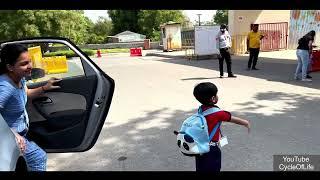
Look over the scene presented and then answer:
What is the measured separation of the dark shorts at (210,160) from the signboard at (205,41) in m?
15.0

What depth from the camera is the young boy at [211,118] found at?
303 centimetres

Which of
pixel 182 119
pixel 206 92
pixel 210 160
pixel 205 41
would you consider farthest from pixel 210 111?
pixel 205 41

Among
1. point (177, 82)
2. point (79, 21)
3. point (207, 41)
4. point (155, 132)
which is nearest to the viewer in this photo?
point (155, 132)

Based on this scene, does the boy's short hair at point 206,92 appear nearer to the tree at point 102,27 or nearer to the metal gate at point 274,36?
the metal gate at point 274,36

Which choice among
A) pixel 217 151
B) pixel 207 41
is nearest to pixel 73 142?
pixel 217 151

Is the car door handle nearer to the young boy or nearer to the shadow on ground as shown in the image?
the shadow on ground

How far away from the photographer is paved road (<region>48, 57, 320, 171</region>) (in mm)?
4312

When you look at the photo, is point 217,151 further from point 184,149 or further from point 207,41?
point 207,41

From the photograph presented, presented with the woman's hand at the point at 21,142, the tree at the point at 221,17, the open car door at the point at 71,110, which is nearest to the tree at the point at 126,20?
the tree at the point at 221,17

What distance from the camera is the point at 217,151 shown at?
313 cm

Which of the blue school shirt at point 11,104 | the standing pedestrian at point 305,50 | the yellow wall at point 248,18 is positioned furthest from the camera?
the yellow wall at point 248,18

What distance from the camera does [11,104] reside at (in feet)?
9.40
